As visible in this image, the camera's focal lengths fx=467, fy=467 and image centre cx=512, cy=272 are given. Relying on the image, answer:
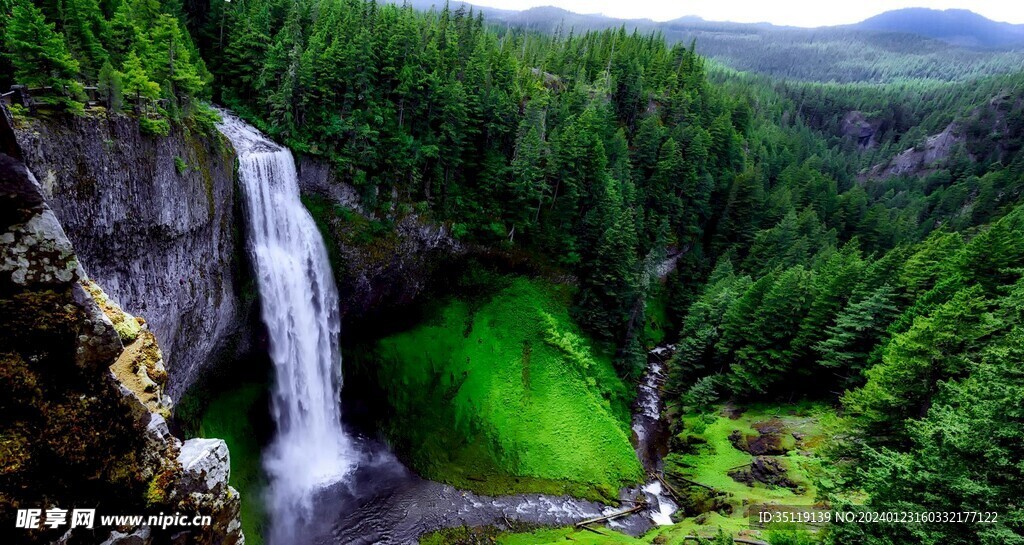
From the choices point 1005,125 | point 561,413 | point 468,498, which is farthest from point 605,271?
point 1005,125

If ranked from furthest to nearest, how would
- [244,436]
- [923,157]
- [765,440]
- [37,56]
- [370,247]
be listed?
[923,157], [370,247], [765,440], [244,436], [37,56]

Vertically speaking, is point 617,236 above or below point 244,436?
above

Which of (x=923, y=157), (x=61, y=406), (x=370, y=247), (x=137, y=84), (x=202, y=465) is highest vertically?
(x=923, y=157)

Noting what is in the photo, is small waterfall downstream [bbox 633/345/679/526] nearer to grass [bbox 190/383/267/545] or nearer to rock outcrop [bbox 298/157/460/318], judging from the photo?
rock outcrop [bbox 298/157/460/318]

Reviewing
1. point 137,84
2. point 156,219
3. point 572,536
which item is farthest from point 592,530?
point 137,84

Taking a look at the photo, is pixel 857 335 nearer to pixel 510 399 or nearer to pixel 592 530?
pixel 592 530

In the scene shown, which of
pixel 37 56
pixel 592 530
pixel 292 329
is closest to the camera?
pixel 37 56

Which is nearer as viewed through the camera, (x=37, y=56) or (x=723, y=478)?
(x=37, y=56)

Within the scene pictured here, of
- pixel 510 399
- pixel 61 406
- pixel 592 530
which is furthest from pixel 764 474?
pixel 61 406
